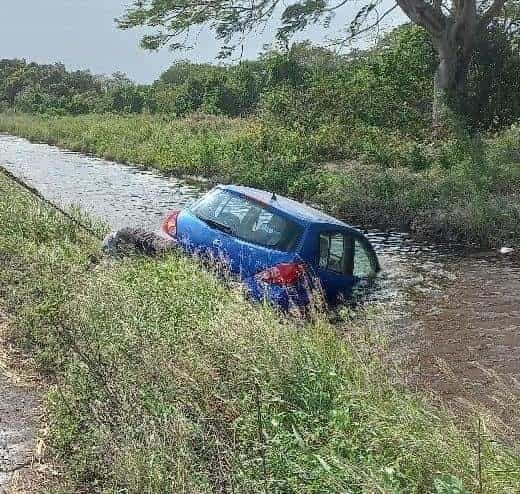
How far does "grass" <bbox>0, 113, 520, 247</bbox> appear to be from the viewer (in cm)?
1708

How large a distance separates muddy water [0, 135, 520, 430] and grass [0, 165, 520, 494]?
4.24 feet

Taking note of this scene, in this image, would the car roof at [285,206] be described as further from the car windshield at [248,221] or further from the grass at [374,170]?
the grass at [374,170]

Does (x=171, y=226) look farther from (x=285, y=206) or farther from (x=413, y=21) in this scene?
(x=413, y=21)

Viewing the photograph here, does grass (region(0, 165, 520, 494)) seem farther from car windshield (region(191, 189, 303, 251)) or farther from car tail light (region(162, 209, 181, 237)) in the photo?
car tail light (region(162, 209, 181, 237))

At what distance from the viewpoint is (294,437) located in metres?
4.79

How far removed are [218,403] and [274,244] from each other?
157 inches

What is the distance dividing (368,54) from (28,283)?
85.9 feet

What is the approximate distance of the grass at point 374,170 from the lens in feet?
56.0

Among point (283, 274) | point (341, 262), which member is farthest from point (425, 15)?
point (283, 274)

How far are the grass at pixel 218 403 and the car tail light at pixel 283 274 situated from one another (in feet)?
3.07

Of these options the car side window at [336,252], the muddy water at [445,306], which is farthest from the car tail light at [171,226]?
the muddy water at [445,306]

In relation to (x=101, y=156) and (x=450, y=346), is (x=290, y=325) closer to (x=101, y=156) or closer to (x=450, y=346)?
(x=450, y=346)

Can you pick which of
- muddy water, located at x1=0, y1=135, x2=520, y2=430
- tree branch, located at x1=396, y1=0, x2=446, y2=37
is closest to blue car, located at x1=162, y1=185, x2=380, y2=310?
muddy water, located at x1=0, y1=135, x2=520, y2=430

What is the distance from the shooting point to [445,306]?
1105 centimetres
